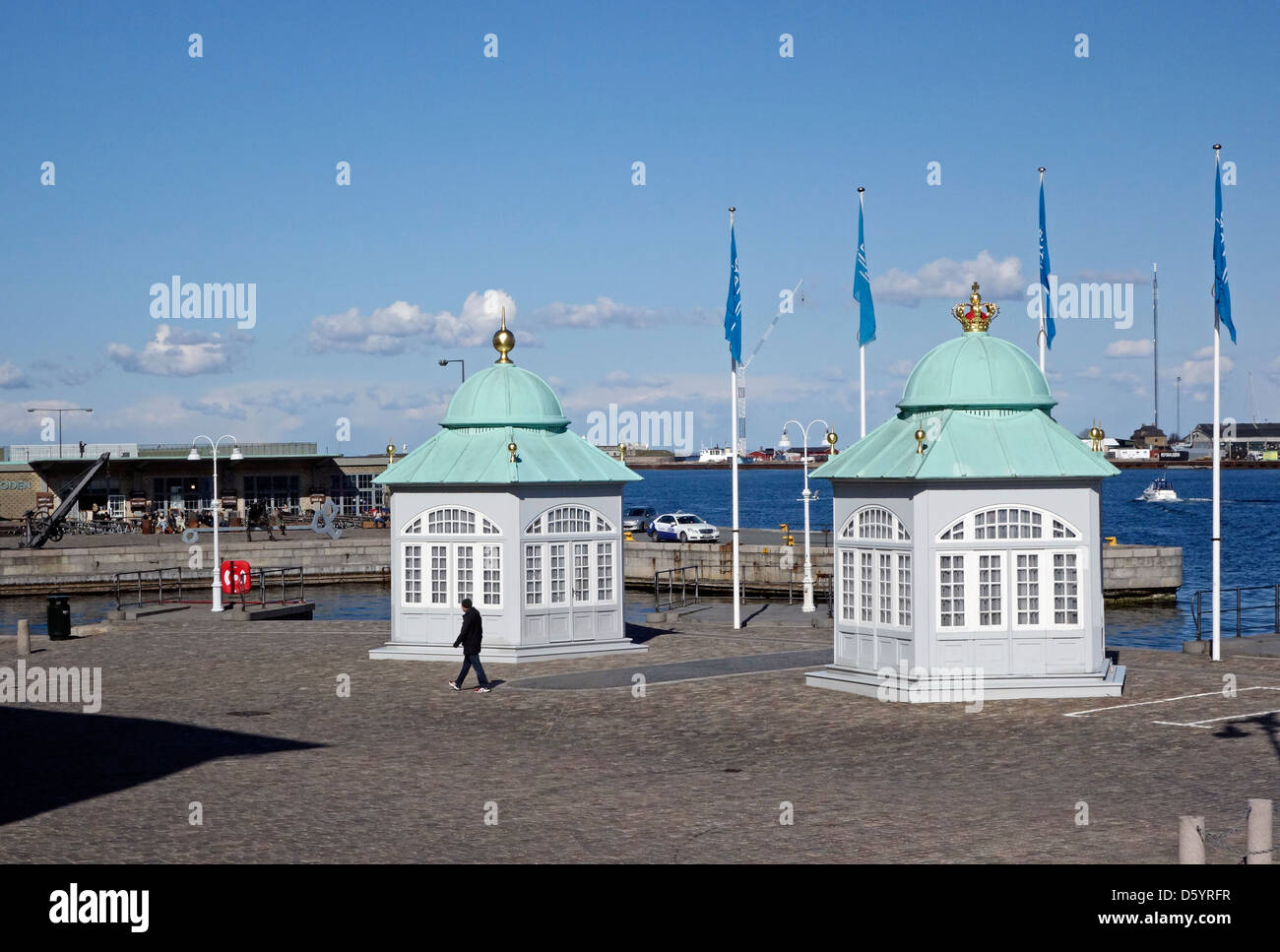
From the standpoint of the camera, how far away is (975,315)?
26.1 meters

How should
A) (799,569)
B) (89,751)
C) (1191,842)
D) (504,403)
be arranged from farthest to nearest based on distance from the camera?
(799,569) < (504,403) < (89,751) < (1191,842)

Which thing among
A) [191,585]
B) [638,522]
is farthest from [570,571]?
[638,522]

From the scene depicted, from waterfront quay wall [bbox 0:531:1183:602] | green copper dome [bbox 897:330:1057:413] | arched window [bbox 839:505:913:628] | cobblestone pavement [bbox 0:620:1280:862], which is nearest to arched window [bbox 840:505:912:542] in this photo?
arched window [bbox 839:505:913:628]

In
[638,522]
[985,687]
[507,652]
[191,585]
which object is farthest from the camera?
[638,522]

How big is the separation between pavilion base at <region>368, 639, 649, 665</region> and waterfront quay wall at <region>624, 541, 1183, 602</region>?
23.6m

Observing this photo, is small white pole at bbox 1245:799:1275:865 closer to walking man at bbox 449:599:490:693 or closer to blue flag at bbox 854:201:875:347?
walking man at bbox 449:599:490:693

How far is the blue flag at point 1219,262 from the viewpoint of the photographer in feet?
93.5

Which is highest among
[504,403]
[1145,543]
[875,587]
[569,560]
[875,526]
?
[504,403]

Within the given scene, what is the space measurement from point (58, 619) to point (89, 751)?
16.0 m

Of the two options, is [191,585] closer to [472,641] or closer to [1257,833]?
[472,641]

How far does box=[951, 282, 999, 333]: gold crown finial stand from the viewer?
2609 centimetres

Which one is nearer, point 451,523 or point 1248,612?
point 451,523
